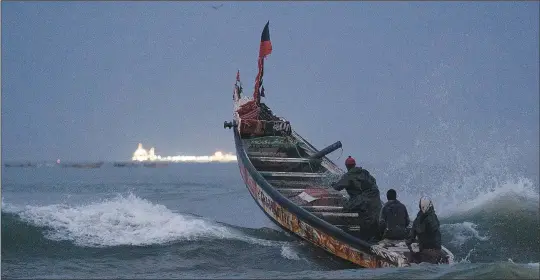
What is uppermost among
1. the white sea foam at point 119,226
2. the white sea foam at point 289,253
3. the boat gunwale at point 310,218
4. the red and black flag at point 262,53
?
the red and black flag at point 262,53

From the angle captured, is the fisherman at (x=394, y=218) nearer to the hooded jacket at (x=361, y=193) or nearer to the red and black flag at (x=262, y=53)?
the hooded jacket at (x=361, y=193)

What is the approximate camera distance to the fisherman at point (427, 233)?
28.7 feet

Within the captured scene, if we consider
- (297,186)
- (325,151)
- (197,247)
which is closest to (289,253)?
(197,247)

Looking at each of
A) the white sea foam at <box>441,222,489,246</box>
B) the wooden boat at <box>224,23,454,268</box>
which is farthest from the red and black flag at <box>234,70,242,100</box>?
the white sea foam at <box>441,222,489,246</box>

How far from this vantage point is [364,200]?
34.9 ft

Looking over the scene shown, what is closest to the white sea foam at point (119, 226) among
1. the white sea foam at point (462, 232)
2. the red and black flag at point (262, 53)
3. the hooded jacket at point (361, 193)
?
the hooded jacket at point (361, 193)

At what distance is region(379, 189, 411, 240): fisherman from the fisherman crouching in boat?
78 cm

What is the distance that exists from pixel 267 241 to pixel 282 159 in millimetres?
3868

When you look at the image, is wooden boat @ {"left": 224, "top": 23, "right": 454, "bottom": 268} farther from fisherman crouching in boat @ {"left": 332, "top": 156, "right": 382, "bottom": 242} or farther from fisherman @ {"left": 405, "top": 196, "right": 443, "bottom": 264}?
fisherman crouching in boat @ {"left": 332, "top": 156, "right": 382, "bottom": 242}

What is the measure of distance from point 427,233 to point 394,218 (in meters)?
0.83

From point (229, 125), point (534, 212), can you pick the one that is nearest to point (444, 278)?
point (534, 212)

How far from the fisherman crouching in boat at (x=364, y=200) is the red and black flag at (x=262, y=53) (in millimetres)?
12522

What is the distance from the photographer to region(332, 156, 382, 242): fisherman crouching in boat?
10.5 meters

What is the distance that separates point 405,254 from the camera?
350 inches
